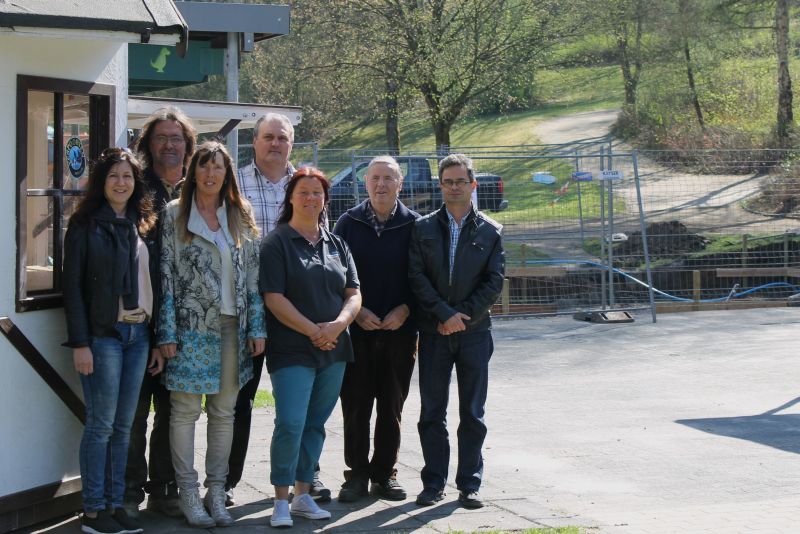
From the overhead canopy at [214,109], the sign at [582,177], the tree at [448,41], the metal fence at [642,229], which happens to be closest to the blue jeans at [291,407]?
the overhead canopy at [214,109]

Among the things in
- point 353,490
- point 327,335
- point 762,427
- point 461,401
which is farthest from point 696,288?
point 327,335

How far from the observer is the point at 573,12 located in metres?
26.7

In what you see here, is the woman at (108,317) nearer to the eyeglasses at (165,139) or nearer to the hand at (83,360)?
the hand at (83,360)

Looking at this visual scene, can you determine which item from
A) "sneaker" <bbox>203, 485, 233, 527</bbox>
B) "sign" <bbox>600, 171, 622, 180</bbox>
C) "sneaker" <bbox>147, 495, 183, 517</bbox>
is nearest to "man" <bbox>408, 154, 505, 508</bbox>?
"sneaker" <bbox>203, 485, 233, 527</bbox>

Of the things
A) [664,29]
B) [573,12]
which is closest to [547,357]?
[573,12]

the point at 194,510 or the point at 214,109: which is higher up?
the point at 214,109

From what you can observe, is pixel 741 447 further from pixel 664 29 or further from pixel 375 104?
pixel 664 29

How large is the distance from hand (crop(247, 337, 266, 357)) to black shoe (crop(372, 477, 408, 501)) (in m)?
1.32

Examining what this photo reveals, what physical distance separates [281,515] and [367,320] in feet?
4.05

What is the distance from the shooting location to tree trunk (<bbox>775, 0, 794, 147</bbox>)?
26.1 metres

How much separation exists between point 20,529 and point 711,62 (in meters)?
30.7

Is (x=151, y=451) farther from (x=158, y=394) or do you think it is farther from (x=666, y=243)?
(x=666, y=243)

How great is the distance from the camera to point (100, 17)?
5.04m

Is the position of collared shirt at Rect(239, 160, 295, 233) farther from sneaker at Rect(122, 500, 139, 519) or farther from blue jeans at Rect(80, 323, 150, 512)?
sneaker at Rect(122, 500, 139, 519)
